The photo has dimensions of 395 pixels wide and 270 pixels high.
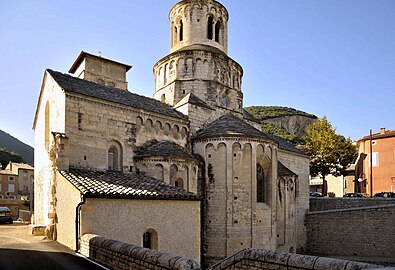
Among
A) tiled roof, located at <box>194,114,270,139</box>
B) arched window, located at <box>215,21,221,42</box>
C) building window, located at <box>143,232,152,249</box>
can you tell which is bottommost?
building window, located at <box>143,232,152,249</box>

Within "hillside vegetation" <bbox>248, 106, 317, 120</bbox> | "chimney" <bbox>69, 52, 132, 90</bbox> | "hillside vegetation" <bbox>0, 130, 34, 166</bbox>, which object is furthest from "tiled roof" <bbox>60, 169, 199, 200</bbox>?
"hillside vegetation" <bbox>0, 130, 34, 166</bbox>

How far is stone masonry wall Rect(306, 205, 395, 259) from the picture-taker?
1008 inches

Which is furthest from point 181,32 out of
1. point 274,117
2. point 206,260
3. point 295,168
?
point 274,117

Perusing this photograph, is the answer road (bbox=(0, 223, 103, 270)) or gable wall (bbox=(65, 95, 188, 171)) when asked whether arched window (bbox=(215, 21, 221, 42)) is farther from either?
road (bbox=(0, 223, 103, 270))

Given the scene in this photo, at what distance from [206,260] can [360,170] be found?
2867cm

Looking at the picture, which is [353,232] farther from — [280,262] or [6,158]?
[6,158]

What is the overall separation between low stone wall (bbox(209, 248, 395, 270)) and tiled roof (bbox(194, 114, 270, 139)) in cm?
1241

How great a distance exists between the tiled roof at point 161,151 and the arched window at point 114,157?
92cm

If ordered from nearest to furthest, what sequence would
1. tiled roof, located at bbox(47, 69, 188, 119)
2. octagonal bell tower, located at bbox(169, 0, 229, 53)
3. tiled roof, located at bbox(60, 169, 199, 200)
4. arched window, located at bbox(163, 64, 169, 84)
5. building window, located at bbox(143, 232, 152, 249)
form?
tiled roof, located at bbox(60, 169, 199, 200), building window, located at bbox(143, 232, 152, 249), tiled roof, located at bbox(47, 69, 188, 119), arched window, located at bbox(163, 64, 169, 84), octagonal bell tower, located at bbox(169, 0, 229, 53)

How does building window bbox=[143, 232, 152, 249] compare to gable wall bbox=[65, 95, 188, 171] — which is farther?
gable wall bbox=[65, 95, 188, 171]

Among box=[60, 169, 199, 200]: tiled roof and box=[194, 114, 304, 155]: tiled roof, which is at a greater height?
box=[194, 114, 304, 155]: tiled roof

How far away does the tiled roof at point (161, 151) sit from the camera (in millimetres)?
17875

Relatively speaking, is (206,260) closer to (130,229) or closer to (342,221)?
(130,229)

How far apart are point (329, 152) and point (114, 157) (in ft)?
90.6
